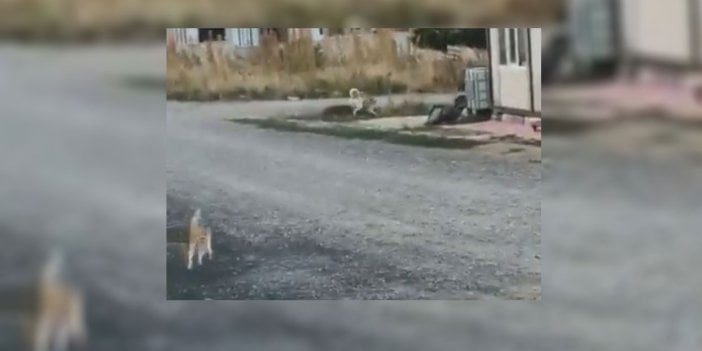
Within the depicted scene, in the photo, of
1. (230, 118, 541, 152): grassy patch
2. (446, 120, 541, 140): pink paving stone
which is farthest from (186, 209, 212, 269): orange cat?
(446, 120, 541, 140): pink paving stone

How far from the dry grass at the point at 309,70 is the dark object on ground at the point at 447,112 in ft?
0.07

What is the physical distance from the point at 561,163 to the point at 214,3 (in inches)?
19.3

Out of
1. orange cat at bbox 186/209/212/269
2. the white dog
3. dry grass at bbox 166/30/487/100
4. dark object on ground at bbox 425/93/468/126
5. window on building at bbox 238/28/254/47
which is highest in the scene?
window on building at bbox 238/28/254/47

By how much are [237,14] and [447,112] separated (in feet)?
0.98

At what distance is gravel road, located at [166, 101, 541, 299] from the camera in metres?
1.46

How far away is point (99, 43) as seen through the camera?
1.44 meters

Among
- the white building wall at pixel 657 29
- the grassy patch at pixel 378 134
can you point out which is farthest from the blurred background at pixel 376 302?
the grassy patch at pixel 378 134

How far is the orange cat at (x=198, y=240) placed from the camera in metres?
1.46

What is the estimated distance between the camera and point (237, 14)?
146cm

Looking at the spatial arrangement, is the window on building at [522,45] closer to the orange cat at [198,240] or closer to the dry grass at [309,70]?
the dry grass at [309,70]

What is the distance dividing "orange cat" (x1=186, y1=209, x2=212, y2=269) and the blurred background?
4 cm

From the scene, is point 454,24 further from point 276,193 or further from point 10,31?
point 10,31

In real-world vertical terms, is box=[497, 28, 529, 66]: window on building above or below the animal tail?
above

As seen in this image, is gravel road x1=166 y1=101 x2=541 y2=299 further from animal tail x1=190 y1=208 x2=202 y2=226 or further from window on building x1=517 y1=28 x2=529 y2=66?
window on building x1=517 y1=28 x2=529 y2=66
